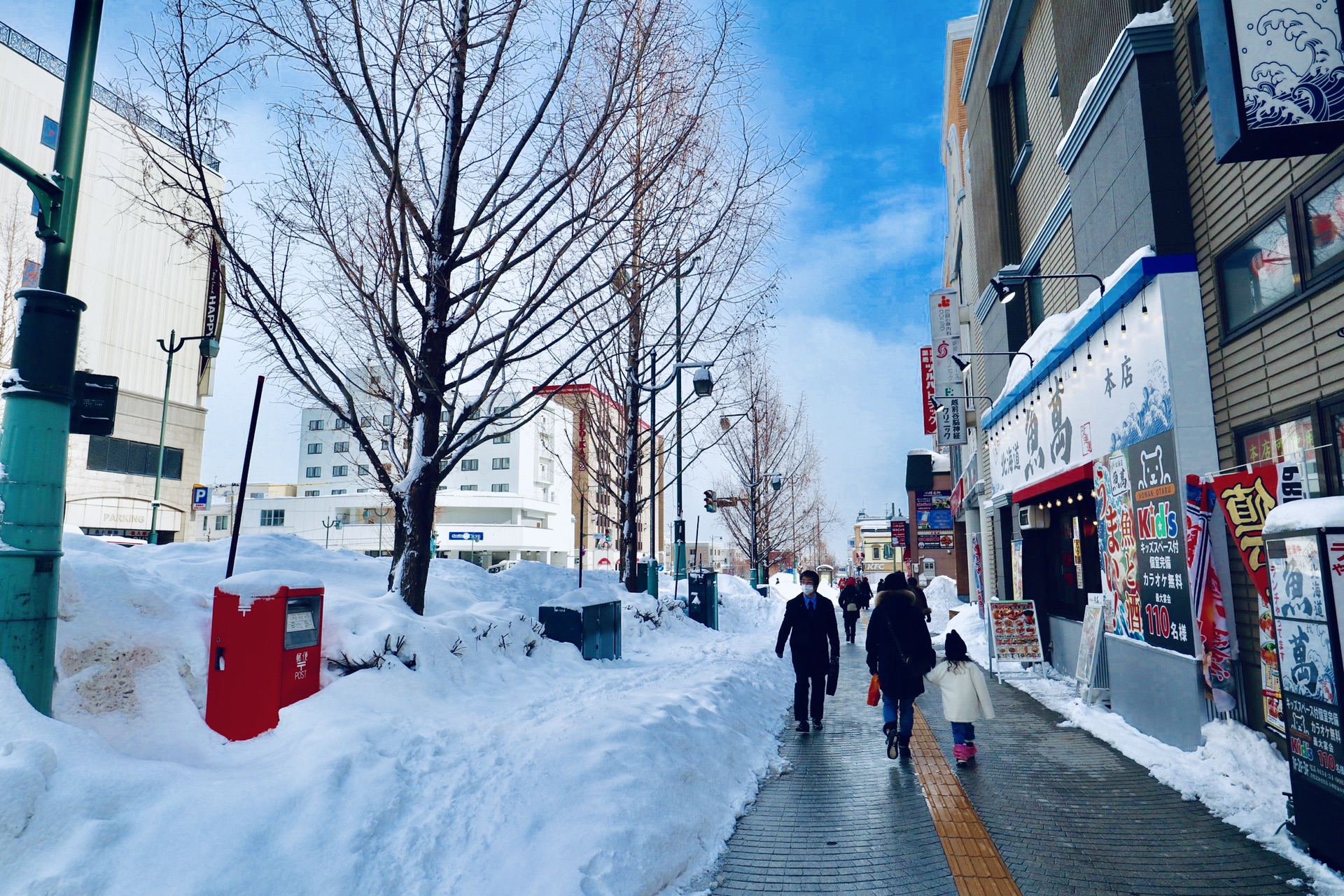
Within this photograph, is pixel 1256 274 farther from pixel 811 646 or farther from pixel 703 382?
pixel 703 382

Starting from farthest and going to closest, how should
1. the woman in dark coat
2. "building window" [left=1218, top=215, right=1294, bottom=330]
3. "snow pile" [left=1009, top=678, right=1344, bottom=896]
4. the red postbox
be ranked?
the woman in dark coat, "building window" [left=1218, top=215, right=1294, bottom=330], the red postbox, "snow pile" [left=1009, top=678, right=1344, bottom=896]

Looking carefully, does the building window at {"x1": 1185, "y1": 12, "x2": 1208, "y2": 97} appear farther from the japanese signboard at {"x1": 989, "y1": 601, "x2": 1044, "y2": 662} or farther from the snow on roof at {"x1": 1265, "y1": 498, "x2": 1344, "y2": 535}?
the japanese signboard at {"x1": 989, "y1": 601, "x2": 1044, "y2": 662}

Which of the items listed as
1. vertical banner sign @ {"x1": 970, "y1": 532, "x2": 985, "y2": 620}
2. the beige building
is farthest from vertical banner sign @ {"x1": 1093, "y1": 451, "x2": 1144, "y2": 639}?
the beige building

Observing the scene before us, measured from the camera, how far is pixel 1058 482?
12172mm

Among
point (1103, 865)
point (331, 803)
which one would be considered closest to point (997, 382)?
point (1103, 865)

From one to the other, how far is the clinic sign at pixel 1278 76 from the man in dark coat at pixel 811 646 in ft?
19.1

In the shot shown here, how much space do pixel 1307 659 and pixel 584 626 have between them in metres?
8.08

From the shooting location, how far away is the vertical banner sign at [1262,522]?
6348 mm

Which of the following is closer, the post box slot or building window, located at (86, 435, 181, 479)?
the post box slot

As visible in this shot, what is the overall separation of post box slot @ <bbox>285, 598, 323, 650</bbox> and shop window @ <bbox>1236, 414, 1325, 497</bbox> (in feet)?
26.5

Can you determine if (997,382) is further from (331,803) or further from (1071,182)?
(331,803)

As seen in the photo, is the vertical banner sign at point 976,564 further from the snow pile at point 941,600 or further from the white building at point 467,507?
the white building at point 467,507

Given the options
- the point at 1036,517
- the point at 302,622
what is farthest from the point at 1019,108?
the point at 302,622

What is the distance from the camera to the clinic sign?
19.4 feet
